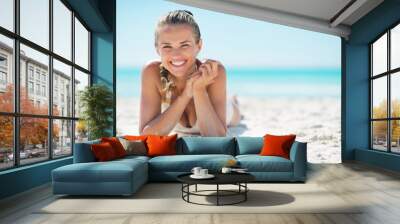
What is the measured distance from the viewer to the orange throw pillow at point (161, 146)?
22.6ft

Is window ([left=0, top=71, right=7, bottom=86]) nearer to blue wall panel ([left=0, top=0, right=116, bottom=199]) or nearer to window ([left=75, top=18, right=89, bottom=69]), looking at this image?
blue wall panel ([left=0, top=0, right=116, bottom=199])

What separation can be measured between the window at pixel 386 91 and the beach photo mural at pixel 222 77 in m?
0.86

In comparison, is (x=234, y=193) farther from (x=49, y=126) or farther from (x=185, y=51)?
(x=185, y=51)

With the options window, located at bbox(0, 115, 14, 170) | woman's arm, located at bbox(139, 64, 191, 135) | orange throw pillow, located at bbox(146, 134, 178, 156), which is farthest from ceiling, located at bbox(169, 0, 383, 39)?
window, located at bbox(0, 115, 14, 170)

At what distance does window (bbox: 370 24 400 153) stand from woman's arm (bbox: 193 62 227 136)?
3608 mm

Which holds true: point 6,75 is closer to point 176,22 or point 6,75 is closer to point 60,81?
point 60,81

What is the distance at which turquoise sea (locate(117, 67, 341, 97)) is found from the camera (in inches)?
364

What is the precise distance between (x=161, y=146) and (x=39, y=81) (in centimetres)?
231

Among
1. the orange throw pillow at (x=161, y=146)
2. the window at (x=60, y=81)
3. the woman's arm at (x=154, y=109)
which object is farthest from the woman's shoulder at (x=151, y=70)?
the orange throw pillow at (x=161, y=146)

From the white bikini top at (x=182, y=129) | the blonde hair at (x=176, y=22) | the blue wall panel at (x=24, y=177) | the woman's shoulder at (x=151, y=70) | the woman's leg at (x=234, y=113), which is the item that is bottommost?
the blue wall panel at (x=24, y=177)

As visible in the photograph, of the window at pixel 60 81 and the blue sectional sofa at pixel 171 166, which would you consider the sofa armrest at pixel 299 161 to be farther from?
the window at pixel 60 81

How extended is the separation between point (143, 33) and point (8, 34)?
4.46m

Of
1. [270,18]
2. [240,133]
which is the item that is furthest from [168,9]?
[240,133]

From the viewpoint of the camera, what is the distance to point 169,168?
6.18m
